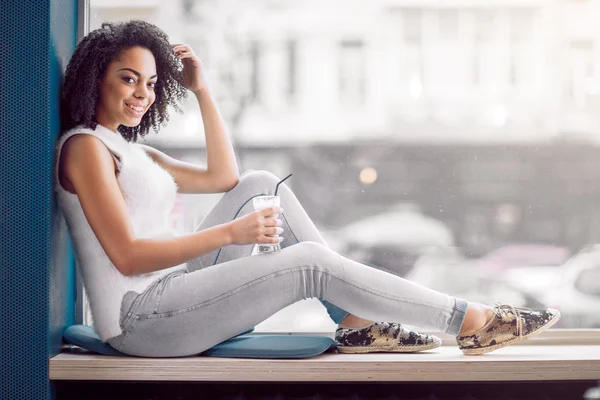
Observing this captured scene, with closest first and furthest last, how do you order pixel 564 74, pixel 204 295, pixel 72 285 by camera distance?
1. pixel 204 295
2. pixel 72 285
3. pixel 564 74

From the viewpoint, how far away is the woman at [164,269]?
173cm

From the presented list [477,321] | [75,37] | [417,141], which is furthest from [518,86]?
[75,37]

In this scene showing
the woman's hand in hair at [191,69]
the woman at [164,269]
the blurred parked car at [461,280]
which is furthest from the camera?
the blurred parked car at [461,280]

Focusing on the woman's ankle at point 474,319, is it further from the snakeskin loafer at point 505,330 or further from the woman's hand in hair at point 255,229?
the woman's hand in hair at point 255,229

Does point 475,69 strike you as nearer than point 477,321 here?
No

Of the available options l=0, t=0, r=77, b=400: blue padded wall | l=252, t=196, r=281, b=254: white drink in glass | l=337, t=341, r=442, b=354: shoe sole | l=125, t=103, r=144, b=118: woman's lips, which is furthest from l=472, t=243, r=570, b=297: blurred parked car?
l=0, t=0, r=77, b=400: blue padded wall

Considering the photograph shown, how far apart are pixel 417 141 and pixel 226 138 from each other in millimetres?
680

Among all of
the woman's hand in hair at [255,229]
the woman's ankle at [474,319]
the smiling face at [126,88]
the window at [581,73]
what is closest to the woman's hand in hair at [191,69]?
the smiling face at [126,88]

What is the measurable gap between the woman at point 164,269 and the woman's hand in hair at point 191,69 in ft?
0.54

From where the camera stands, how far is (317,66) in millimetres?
2314

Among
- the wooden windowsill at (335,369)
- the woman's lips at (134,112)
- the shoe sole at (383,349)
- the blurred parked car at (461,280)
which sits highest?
the woman's lips at (134,112)

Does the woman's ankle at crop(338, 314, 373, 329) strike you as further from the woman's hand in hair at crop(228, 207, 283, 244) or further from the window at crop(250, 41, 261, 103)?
the window at crop(250, 41, 261, 103)

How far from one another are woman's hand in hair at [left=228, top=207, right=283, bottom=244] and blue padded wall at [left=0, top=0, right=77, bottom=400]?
0.54 meters

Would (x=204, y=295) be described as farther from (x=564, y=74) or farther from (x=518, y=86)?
(x=564, y=74)
